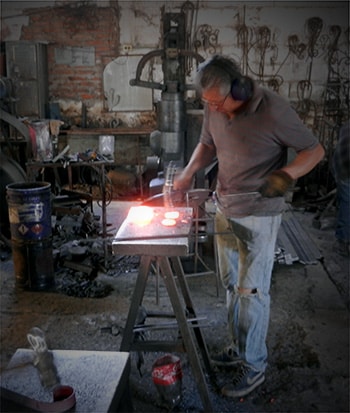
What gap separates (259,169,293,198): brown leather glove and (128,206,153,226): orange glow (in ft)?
2.32

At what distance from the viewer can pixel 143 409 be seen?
2.58m

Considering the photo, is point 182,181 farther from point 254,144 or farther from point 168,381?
point 168,381

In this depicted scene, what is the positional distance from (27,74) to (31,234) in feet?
14.6

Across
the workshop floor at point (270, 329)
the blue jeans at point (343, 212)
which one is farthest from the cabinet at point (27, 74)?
the blue jeans at point (343, 212)

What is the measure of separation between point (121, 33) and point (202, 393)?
6.69 metres

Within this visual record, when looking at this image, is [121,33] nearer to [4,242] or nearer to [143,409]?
[4,242]

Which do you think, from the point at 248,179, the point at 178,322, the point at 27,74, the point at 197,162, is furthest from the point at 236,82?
the point at 27,74

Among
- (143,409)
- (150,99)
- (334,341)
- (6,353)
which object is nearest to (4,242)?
(6,353)

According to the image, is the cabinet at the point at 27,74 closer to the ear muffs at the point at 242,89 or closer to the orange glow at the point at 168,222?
the orange glow at the point at 168,222

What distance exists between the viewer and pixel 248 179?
8.29 ft

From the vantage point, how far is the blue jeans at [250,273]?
2514mm

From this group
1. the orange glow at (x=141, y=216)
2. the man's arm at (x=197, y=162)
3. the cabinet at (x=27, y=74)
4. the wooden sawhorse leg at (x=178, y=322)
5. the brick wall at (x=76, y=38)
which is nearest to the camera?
the wooden sawhorse leg at (x=178, y=322)

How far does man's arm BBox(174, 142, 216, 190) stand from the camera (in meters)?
2.85

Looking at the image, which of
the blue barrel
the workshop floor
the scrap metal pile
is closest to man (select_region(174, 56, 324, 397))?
the workshop floor
